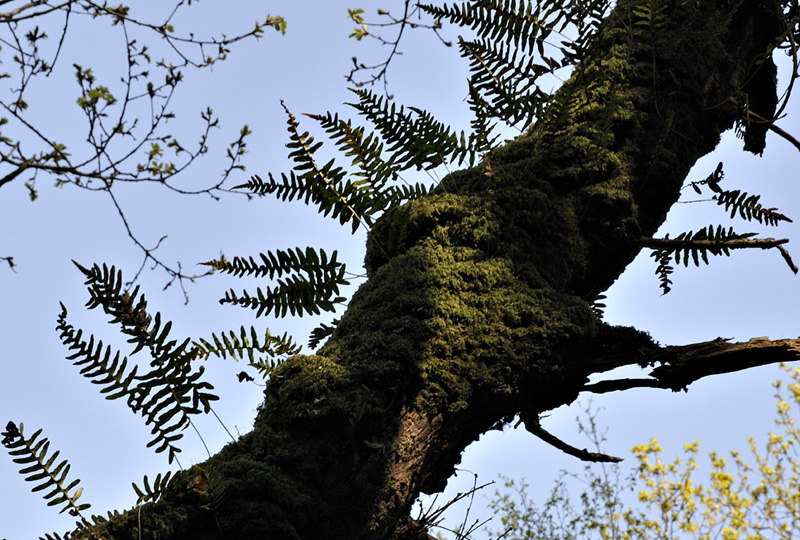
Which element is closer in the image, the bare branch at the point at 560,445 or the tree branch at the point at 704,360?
the tree branch at the point at 704,360

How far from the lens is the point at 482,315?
6.40ft

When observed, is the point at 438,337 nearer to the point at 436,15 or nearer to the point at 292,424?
the point at 292,424

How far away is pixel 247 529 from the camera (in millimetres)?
1494

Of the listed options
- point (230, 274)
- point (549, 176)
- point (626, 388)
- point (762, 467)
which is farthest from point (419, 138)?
point (762, 467)

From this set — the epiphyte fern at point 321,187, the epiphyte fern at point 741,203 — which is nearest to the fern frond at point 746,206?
the epiphyte fern at point 741,203

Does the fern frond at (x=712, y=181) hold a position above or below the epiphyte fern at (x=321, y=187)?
A: above

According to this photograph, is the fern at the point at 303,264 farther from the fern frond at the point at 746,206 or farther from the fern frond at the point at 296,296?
the fern frond at the point at 746,206

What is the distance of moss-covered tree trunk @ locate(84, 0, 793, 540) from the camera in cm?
159

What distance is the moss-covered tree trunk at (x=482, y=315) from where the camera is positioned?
1.59 meters

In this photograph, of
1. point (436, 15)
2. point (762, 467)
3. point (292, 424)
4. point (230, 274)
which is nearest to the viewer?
point (292, 424)

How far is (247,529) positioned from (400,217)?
112 centimetres

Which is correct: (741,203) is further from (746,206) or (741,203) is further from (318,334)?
(318,334)

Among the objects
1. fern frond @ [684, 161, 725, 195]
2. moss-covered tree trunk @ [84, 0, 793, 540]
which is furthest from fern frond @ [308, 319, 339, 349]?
fern frond @ [684, 161, 725, 195]

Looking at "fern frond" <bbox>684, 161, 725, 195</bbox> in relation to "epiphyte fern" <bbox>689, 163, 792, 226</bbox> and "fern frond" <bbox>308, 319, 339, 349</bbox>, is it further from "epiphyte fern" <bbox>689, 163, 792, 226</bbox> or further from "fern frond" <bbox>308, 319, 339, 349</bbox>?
"fern frond" <bbox>308, 319, 339, 349</bbox>
